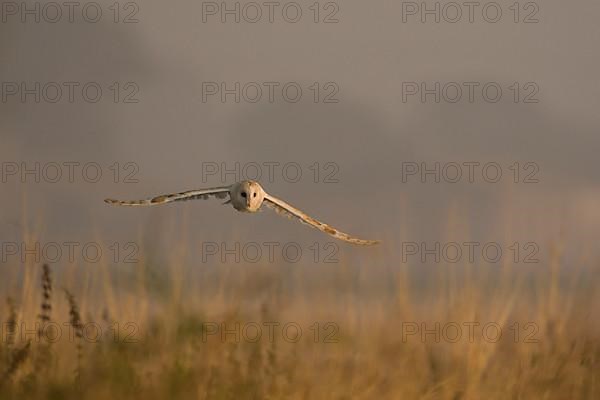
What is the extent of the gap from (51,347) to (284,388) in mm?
1347

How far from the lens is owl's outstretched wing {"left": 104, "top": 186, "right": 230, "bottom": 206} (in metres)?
6.77

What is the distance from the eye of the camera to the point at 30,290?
561cm

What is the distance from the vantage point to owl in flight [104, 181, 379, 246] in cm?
659

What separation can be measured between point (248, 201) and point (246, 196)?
0.13 feet

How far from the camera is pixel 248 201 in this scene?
6.59 m

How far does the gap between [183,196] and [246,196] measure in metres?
0.50

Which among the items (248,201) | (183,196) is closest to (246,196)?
(248,201)

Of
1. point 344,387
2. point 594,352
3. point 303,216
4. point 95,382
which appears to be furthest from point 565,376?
point 95,382

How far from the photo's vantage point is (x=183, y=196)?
6.78 m

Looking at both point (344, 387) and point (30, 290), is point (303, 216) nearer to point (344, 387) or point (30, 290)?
point (344, 387)

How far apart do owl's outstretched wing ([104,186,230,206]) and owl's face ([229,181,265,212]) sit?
0.16 meters

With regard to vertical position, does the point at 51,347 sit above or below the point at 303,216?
below

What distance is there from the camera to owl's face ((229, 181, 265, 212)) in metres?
6.59

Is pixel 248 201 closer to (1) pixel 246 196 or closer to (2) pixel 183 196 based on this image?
(1) pixel 246 196
